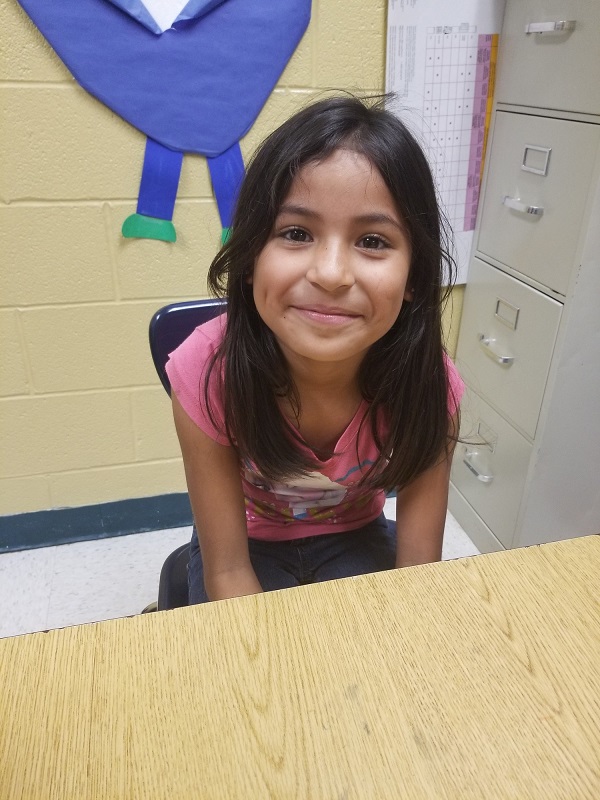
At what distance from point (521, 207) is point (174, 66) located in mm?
786

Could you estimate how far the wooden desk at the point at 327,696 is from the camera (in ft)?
1.33

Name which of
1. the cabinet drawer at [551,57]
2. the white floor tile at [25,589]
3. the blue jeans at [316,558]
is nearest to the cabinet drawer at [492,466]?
the blue jeans at [316,558]

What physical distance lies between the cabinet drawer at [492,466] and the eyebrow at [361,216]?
2.98ft

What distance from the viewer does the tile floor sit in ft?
4.72

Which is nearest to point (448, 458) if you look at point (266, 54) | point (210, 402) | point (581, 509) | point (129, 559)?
point (210, 402)

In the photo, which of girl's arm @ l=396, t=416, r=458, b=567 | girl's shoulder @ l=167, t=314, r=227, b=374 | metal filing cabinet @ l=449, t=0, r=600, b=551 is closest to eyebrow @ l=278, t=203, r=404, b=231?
girl's shoulder @ l=167, t=314, r=227, b=374

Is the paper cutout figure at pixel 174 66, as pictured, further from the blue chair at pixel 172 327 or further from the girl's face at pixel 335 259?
the girl's face at pixel 335 259

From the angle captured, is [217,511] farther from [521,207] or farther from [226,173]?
[521,207]

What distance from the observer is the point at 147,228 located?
136 centimetres

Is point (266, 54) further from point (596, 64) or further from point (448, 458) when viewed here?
point (448, 458)

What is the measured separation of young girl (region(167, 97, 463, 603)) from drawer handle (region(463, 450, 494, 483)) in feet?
2.05

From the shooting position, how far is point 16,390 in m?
1.47

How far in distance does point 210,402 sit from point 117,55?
0.82 meters

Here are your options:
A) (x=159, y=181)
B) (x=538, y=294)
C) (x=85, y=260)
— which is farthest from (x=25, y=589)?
(x=538, y=294)
